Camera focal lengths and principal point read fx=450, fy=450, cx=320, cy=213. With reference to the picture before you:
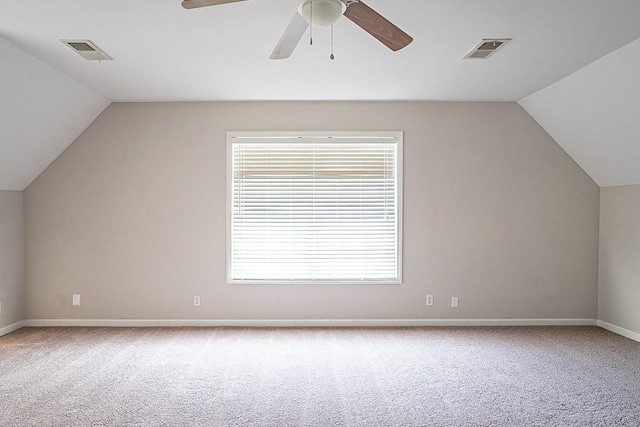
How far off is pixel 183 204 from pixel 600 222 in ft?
15.5

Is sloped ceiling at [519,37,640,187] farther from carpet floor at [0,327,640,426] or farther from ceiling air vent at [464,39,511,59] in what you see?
carpet floor at [0,327,640,426]

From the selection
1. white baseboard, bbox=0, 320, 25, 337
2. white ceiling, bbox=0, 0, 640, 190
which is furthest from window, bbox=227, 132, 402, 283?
white baseboard, bbox=0, 320, 25, 337

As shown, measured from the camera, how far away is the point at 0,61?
11.2ft

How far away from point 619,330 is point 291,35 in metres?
4.60

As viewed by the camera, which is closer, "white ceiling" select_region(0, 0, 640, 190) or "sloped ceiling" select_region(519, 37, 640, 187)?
"white ceiling" select_region(0, 0, 640, 190)

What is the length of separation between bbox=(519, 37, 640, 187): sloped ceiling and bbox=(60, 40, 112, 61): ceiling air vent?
4.00 meters

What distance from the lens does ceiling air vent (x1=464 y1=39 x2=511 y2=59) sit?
11.0 ft

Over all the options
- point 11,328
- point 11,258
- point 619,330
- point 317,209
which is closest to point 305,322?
point 317,209

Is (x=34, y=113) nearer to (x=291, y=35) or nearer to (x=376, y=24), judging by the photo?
(x=291, y=35)

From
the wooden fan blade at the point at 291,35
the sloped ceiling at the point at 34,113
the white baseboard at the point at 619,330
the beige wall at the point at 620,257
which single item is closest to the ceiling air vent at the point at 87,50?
the sloped ceiling at the point at 34,113

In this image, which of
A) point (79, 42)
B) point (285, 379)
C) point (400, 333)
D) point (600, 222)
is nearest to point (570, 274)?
point (600, 222)

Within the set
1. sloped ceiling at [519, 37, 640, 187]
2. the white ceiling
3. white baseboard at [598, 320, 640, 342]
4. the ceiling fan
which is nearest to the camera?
the ceiling fan

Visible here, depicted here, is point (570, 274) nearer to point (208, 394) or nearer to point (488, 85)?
point (488, 85)

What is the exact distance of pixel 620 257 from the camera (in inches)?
190
